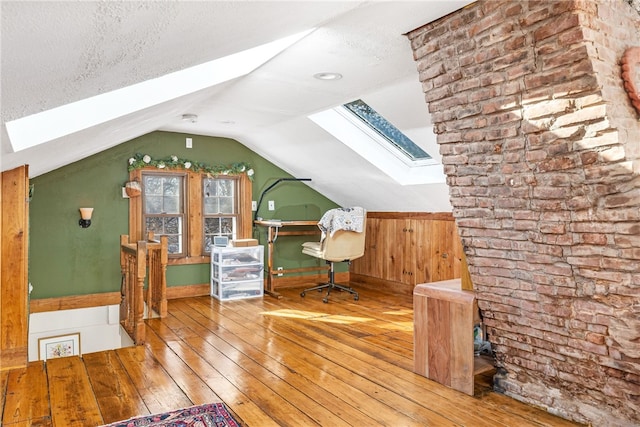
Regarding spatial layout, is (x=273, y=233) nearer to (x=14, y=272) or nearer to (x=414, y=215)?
(x=414, y=215)

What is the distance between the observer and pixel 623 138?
183 cm

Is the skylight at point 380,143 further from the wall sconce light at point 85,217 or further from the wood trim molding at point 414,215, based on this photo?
the wall sconce light at point 85,217

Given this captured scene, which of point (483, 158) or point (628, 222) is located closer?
point (628, 222)

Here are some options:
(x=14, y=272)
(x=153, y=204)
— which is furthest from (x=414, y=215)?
(x=14, y=272)

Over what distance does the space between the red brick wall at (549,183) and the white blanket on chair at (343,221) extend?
9.10 ft

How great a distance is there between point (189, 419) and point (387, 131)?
11.9 feet

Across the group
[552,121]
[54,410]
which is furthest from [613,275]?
[54,410]

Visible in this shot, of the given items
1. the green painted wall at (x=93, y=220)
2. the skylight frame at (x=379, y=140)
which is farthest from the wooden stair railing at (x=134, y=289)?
the skylight frame at (x=379, y=140)

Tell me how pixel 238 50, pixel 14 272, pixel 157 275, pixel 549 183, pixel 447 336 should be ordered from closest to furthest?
1. pixel 549 183
2. pixel 238 50
3. pixel 447 336
4. pixel 14 272
5. pixel 157 275

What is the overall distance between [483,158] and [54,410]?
9.28 ft

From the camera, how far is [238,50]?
2236mm

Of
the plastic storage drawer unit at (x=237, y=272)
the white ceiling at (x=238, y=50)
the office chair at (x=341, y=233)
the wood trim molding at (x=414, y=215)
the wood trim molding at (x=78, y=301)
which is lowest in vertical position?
the wood trim molding at (x=78, y=301)

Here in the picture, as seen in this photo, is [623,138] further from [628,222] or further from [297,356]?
[297,356]

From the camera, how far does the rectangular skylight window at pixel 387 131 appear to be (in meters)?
4.90
